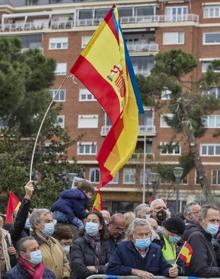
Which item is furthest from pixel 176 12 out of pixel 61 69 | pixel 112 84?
pixel 112 84

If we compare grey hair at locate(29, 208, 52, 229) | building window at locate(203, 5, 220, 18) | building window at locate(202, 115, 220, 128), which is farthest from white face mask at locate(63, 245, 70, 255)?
building window at locate(203, 5, 220, 18)

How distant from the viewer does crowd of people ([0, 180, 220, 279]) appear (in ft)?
21.5

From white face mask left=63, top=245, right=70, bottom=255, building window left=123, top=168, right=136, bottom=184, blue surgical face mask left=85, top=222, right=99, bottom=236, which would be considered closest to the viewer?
blue surgical face mask left=85, top=222, right=99, bottom=236

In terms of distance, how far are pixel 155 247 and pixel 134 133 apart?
Result: 3.07m

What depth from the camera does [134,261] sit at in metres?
6.61

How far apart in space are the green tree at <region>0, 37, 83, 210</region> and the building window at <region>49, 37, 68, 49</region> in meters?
27.1

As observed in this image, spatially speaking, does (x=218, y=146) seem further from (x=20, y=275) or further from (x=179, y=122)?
(x=20, y=275)

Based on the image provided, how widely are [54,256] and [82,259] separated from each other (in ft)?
1.01

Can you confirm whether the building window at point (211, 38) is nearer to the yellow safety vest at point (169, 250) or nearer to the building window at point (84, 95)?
the building window at point (84, 95)

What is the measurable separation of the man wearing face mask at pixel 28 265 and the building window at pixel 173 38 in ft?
165

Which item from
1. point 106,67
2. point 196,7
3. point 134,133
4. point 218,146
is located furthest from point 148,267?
point 196,7

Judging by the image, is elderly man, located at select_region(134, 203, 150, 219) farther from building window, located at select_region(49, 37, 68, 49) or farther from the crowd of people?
building window, located at select_region(49, 37, 68, 49)

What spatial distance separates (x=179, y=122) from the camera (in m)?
34.8

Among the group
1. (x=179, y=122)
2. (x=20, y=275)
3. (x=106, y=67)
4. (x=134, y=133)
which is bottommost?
(x=20, y=275)
